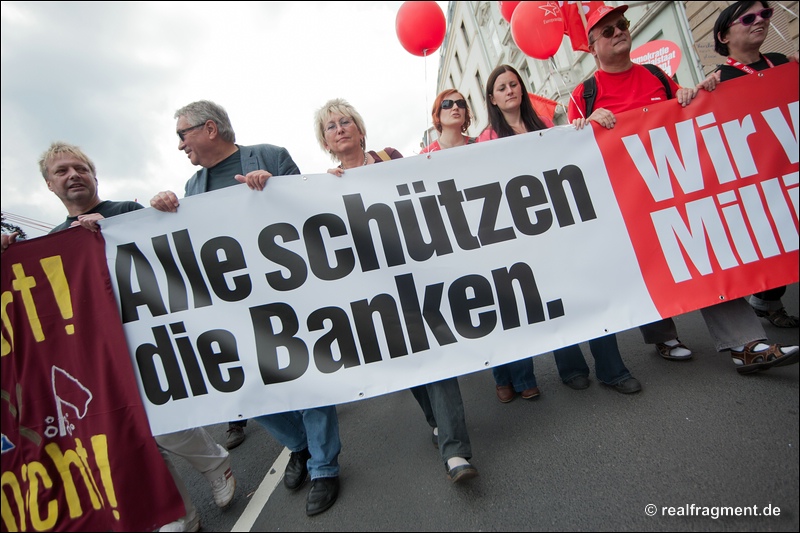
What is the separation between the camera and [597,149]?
2291mm

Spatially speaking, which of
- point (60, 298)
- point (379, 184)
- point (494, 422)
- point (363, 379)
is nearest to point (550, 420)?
point (494, 422)

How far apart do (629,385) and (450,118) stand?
213cm

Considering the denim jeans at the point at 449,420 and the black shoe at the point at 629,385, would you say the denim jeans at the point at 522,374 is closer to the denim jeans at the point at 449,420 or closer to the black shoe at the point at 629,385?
the black shoe at the point at 629,385

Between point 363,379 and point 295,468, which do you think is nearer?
point 363,379

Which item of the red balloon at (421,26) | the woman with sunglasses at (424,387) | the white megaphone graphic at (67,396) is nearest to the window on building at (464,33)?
the red balloon at (421,26)

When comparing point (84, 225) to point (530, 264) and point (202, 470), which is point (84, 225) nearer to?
point (202, 470)

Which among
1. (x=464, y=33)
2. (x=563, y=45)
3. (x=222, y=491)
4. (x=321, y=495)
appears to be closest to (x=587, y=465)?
(x=321, y=495)

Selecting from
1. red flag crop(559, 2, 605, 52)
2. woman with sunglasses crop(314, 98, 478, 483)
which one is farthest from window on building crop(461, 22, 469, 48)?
woman with sunglasses crop(314, 98, 478, 483)

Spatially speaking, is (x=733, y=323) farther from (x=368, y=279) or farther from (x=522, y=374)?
(x=368, y=279)

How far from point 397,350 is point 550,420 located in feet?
3.31

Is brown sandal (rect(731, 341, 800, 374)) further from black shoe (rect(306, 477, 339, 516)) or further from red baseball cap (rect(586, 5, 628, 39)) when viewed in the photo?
black shoe (rect(306, 477, 339, 516))

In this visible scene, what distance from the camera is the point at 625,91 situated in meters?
2.59

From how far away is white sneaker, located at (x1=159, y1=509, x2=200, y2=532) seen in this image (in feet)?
6.83

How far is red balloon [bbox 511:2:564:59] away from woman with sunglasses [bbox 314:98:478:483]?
3.43 meters
